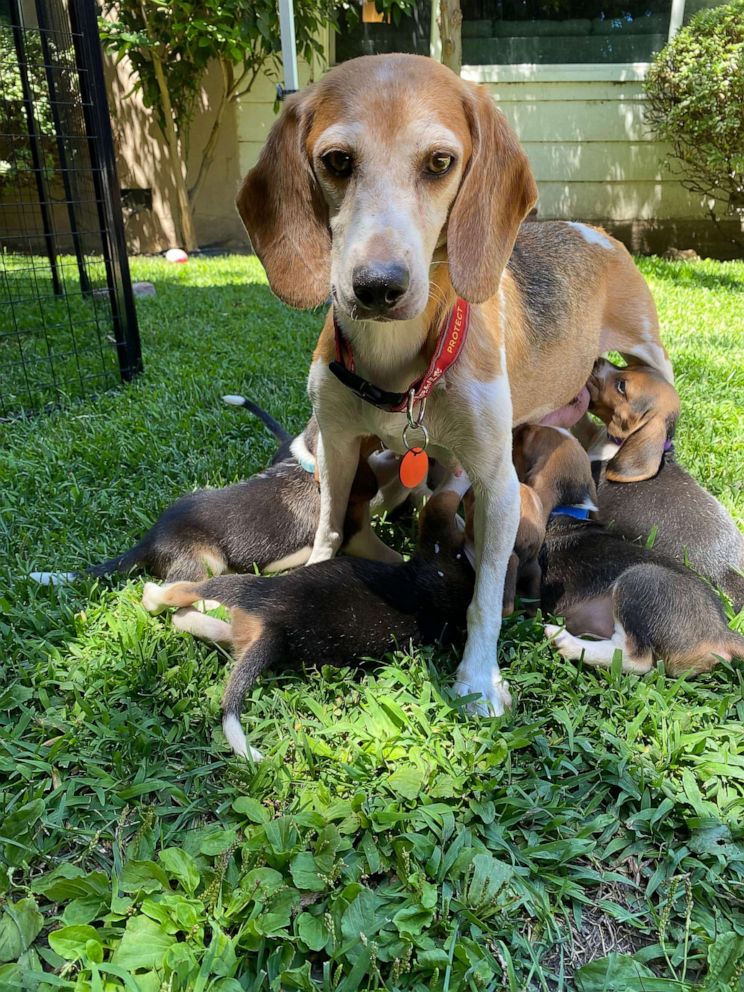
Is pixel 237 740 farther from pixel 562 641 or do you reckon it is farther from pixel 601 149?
pixel 601 149

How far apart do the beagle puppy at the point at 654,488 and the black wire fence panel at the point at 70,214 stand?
331cm

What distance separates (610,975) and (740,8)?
10444mm

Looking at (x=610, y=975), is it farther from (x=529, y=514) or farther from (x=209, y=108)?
(x=209, y=108)

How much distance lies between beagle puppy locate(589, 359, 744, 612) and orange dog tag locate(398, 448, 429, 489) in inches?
35.9

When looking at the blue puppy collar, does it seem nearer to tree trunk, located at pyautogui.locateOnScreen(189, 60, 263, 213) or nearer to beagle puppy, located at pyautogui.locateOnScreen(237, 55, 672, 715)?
beagle puppy, located at pyautogui.locateOnScreen(237, 55, 672, 715)

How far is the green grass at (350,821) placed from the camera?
5.06 feet

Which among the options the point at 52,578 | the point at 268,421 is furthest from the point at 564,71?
the point at 52,578

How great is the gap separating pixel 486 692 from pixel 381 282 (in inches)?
48.9

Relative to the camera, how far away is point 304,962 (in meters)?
1.54

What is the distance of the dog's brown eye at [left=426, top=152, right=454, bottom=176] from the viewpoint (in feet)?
6.72

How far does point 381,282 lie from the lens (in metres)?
1.85

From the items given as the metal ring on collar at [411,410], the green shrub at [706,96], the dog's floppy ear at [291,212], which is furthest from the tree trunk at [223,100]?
the metal ring on collar at [411,410]

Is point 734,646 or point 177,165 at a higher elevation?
point 177,165

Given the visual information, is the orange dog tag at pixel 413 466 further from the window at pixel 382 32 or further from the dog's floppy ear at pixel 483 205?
the window at pixel 382 32
